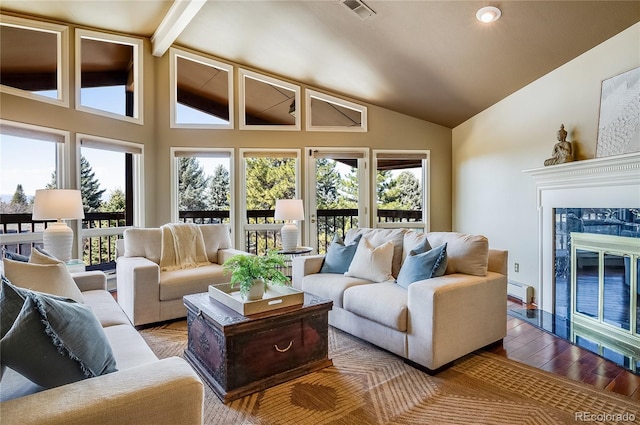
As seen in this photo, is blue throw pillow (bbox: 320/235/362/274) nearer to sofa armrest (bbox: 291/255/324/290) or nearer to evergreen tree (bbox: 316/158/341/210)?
sofa armrest (bbox: 291/255/324/290)

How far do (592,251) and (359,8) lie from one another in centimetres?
296

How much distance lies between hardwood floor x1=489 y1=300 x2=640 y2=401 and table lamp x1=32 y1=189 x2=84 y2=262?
12.8 ft

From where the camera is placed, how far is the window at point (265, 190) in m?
5.13

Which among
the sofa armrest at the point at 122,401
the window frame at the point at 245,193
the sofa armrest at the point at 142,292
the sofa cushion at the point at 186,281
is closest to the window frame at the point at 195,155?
the window frame at the point at 245,193

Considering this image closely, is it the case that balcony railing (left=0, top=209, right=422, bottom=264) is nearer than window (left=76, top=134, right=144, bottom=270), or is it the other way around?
balcony railing (left=0, top=209, right=422, bottom=264)

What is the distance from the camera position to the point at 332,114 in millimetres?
5266

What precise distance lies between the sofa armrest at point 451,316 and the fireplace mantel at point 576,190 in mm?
1189

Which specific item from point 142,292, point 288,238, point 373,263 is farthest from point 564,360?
point 142,292

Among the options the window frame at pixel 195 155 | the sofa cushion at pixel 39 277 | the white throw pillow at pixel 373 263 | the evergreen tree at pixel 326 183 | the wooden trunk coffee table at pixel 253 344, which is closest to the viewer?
the sofa cushion at pixel 39 277

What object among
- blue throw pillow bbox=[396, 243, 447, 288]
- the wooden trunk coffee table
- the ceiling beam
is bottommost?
the wooden trunk coffee table

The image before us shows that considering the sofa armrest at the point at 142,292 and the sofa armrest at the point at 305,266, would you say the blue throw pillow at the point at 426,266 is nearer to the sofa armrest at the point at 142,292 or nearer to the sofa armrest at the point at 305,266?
the sofa armrest at the point at 305,266

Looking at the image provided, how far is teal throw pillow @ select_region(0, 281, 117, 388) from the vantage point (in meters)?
0.99

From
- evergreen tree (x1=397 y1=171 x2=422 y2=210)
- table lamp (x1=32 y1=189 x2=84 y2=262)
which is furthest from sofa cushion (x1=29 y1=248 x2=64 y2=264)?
evergreen tree (x1=397 y1=171 x2=422 y2=210)

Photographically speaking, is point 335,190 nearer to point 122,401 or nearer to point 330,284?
point 330,284
